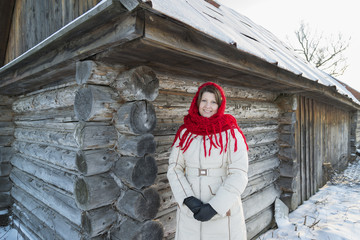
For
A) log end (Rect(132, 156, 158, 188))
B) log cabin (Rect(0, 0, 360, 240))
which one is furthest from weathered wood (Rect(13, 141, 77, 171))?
log end (Rect(132, 156, 158, 188))

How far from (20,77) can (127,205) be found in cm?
231

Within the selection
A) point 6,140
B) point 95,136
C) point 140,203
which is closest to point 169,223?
point 140,203

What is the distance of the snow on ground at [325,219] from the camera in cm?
333

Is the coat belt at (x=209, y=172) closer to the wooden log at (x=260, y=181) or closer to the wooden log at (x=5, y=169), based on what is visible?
the wooden log at (x=260, y=181)

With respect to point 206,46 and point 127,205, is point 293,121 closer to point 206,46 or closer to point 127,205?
point 206,46

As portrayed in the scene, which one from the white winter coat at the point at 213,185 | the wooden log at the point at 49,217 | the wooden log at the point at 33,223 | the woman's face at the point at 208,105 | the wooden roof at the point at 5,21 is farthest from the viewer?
the wooden roof at the point at 5,21

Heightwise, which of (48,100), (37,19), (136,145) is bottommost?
(136,145)

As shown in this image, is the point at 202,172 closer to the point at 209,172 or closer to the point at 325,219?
the point at 209,172

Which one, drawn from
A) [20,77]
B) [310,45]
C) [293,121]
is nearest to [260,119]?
[293,121]

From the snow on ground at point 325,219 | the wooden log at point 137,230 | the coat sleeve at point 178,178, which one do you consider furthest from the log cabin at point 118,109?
the snow on ground at point 325,219

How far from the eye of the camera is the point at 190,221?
177 centimetres

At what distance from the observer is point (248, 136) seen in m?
3.48

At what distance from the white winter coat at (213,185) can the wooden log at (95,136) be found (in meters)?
0.67

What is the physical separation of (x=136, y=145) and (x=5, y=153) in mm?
4007
